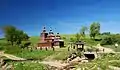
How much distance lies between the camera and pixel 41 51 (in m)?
72.8

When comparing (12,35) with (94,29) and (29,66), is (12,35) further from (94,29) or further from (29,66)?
(29,66)

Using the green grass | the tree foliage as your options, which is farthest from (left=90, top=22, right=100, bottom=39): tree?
the green grass

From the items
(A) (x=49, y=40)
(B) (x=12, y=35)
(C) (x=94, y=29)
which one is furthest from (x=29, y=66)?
(C) (x=94, y=29)

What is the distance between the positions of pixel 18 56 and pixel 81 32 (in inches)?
2372

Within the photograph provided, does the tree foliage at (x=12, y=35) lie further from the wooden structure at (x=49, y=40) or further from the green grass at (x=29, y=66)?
the green grass at (x=29, y=66)

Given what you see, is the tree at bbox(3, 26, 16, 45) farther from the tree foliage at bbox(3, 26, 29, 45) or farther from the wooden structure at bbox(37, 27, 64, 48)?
the wooden structure at bbox(37, 27, 64, 48)

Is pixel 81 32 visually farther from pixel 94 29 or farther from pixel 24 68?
pixel 24 68

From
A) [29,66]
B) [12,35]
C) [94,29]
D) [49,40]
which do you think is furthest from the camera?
[94,29]

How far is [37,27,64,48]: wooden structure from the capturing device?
86.0 metres

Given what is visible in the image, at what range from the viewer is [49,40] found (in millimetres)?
87625

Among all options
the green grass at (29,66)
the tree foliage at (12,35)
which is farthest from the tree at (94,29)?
the green grass at (29,66)

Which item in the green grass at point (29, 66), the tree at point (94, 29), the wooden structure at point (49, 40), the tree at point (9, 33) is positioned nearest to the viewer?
the green grass at point (29, 66)

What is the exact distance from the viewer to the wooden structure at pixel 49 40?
282ft

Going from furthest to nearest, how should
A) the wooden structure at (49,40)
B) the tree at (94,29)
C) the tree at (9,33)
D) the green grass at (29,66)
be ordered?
1. the tree at (94,29)
2. the tree at (9,33)
3. the wooden structure at (49,40)
4. the green grass at (29,66)
